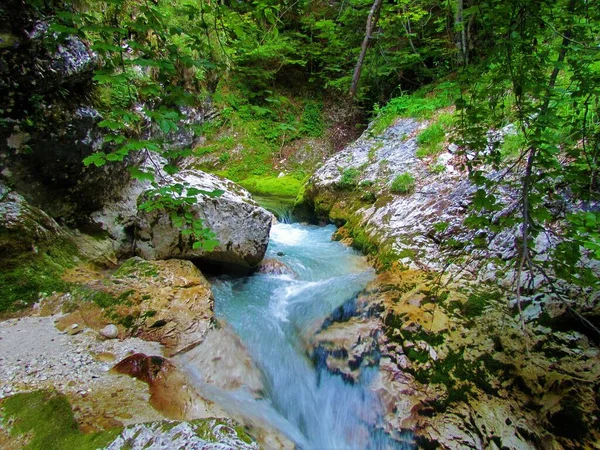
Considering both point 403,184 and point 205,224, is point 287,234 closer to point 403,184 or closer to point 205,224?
point 403,184

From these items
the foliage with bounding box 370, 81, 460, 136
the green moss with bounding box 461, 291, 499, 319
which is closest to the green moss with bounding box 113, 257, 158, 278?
the green moss with bounding box 461, 291, 499, 319

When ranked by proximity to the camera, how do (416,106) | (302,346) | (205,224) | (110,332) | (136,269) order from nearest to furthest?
(110,332)
(302,346)
(136,269)
(205,224)
(416,106)

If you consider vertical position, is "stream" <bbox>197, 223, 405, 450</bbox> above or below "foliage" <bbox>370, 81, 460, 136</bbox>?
below

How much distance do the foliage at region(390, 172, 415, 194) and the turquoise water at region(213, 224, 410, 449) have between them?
57.7 inches

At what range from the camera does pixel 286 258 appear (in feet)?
18.9

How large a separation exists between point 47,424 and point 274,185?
9.80 m

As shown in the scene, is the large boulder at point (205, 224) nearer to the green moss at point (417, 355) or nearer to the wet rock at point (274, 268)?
the wet rock at point (274, 268)

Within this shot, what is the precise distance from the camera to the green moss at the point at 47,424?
1.93 m

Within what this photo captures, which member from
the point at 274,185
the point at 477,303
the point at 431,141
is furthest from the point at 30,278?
the point at 274,185

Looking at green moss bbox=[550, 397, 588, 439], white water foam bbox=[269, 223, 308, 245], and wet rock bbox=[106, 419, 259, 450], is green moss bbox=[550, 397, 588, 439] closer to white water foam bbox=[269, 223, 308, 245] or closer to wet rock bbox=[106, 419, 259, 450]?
wet rock bbox=[106, 419, 259, 450]

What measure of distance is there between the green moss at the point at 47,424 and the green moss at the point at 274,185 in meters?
8.52

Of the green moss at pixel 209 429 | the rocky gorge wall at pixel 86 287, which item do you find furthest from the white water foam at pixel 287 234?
the green moss at pixel 209 429

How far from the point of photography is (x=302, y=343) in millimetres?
3764

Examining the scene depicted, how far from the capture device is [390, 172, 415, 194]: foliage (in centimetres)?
599
